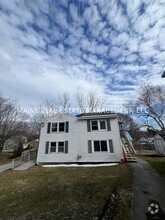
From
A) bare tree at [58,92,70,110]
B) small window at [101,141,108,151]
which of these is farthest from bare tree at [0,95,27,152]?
small window at [101,141,108,151]

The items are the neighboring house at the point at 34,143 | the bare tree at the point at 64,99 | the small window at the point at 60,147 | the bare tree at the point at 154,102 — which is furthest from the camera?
the neighboring house at the point at 34,143

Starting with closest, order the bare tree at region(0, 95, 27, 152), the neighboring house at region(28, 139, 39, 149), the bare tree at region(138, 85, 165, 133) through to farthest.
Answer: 1. the bare tree at region(0, 95, 27, 152)
2. the bare tree at region(138, 85, 165, 133)
3. the neighboring house at region(28, 139, 39, 149)

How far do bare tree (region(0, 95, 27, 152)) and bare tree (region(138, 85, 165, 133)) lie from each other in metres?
24.9

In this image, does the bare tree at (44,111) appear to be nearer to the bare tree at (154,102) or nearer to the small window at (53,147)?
the small window at (53,147)

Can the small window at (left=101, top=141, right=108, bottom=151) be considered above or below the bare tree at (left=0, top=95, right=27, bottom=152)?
below

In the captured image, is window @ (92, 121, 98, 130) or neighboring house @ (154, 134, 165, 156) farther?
neighboring house @ (154, 134, 165, 156)

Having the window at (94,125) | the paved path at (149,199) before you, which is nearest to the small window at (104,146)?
the window at (94,125)

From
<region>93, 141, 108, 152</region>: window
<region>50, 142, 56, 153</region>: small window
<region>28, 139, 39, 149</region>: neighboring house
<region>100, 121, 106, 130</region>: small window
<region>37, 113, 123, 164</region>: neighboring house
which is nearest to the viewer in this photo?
<region>37, 113, 123, 164</region>: neighboring house

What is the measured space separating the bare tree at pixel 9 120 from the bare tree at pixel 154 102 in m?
24.9

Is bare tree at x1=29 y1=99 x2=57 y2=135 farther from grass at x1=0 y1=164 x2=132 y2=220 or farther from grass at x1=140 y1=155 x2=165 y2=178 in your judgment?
grass at x1=0 y1=164 x2=132 y2=220

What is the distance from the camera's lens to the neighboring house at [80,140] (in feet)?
46.1

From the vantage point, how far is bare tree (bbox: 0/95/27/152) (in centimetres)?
2292

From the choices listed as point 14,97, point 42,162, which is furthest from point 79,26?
point 14,97

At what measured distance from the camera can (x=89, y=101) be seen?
29.3m
